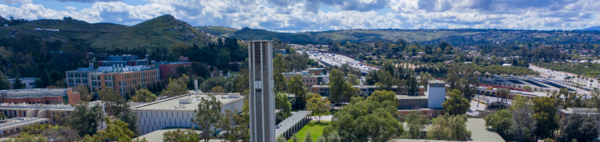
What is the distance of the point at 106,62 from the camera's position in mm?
81125

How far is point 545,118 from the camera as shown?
1432 inches

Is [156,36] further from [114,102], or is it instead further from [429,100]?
[429,100]

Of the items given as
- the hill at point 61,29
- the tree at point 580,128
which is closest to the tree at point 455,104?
the tree at point 580,128

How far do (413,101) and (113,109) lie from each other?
4207 centimetres

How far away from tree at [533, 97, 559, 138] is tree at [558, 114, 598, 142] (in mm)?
1354

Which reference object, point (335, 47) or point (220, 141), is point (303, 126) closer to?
point (220, 141)

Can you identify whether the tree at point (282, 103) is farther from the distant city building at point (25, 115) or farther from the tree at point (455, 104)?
the tree at point (455, 104)

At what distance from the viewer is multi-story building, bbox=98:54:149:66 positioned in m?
81.8

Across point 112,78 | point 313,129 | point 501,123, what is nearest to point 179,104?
point 313,129

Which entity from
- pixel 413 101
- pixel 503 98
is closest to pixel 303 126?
pixel 413 101

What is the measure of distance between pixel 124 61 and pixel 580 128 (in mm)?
86129

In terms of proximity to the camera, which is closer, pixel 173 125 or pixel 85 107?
pixel 85 107

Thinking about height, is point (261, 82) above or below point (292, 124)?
above

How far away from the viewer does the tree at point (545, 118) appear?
3656cm
